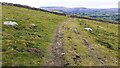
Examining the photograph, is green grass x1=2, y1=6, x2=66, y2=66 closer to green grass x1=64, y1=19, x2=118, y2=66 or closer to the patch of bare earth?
the patch of bare earth

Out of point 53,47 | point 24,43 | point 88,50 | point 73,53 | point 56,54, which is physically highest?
point 24,43

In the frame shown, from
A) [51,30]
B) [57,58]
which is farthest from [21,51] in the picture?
[51,30]

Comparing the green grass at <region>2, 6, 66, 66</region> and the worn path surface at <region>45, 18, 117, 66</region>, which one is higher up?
the green grass at <region>2, 6, 66, 66</region>

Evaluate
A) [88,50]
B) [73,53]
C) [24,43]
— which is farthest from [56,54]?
[88,50]

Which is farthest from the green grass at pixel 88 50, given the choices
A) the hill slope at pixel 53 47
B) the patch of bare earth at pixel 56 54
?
the patch of bare earth at pixel 56 54

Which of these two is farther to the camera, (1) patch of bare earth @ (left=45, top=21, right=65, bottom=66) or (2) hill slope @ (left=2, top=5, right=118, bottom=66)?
(2) hill slope @ (left=2, top=5, right=118, bottom=66)

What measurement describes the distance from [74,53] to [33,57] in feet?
31.1

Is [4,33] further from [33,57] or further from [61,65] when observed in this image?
[61,65]

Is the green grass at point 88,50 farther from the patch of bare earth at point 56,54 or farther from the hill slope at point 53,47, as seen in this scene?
the patch of bare earth at point 56,54


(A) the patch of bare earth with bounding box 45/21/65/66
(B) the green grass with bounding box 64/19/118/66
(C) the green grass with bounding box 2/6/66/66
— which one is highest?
(C) the green grass with bounding box 2/6/66/66

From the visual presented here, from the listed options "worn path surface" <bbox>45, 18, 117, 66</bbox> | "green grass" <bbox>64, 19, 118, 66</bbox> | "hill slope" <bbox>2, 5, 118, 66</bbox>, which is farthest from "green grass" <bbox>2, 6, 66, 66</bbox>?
"green grass" <bbox>64, 19, 118, 66</bbox>

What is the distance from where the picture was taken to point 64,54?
48.5 m

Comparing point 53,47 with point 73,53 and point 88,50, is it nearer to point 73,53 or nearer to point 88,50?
point 73,53

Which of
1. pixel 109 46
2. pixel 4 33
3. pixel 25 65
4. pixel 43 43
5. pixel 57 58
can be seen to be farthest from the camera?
pixel 109 46
